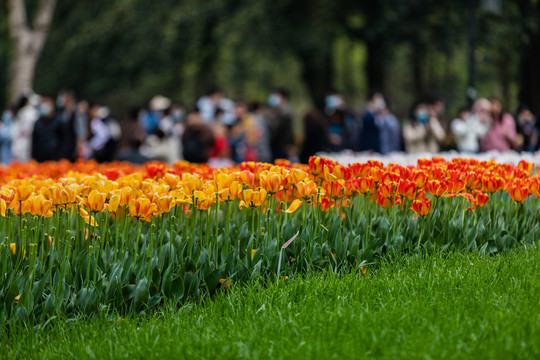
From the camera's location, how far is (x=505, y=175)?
19.8 feet

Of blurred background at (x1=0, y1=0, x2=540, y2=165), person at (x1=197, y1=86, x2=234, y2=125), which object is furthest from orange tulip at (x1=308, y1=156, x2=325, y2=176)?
blurred background at (x1=0, y1=0, x2=540, y2=165)

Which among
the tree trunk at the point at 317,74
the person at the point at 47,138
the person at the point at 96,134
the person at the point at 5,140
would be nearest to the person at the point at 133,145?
the person at the point at 47,138

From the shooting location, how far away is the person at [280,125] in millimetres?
14641

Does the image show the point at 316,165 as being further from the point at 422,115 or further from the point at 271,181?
the point at 422,115

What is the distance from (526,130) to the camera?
16547mm

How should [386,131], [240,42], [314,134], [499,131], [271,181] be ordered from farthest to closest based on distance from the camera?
[240,42]
[499,131]
[386,131]
[314,134]
[271,181]

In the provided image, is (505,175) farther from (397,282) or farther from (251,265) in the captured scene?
(251,265)

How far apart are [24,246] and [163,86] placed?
2552 cm

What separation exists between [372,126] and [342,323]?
10250 millimetres

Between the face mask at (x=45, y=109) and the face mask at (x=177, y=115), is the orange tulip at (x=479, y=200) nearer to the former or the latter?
the face mask at (x=45, y=109)

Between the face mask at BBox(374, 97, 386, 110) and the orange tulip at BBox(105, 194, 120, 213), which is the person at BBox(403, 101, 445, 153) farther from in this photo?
the orange tulip at BBox(105, 194, 120, 213)

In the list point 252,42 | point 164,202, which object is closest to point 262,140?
point 252,42

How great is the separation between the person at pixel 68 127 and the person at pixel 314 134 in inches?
156

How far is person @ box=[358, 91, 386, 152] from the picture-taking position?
45.8 ft
